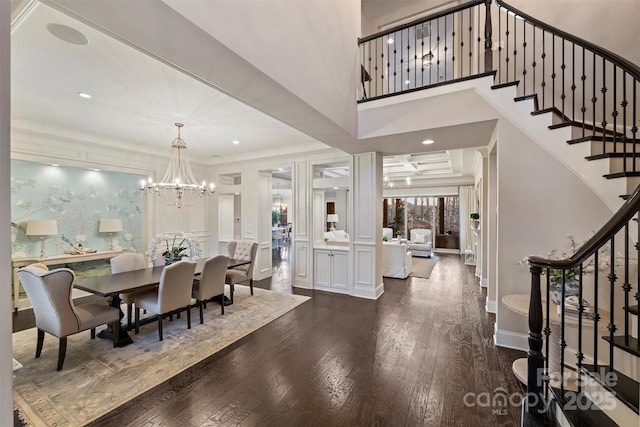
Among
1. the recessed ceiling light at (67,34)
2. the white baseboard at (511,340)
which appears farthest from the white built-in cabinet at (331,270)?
the recessed ceiling light at (67,34)

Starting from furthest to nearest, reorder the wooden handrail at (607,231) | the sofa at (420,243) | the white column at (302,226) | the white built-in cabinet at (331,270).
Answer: the sofa at (420,243) < the white column at (302,226) < the white built-in cabinet at (331,270) < the wooden handrail at (607,231)

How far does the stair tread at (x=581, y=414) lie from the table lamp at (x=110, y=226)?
264 inches

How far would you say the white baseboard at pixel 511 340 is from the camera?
294 cm

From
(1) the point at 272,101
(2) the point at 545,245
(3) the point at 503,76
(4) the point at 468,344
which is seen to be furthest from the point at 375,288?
(3) the point at 503,76

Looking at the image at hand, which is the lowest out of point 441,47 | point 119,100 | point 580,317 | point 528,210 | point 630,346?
point 630,346

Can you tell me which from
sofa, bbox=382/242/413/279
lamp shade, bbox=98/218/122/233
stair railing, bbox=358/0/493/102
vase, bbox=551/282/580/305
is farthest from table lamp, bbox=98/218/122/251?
vase, bbox=551/282/580/305

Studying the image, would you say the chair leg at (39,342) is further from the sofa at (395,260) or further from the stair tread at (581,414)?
the sofa at (395,260)

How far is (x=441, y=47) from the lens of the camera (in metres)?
5.85

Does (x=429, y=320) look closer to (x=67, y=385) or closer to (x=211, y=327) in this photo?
(x=211, y=327)

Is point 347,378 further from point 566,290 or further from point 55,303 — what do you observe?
point 55,303

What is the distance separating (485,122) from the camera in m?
3.13

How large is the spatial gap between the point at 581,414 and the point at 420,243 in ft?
27.2

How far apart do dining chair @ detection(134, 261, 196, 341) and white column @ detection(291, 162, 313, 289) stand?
2.49 meters

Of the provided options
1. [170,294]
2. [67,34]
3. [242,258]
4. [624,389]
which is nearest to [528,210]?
[624,389]
